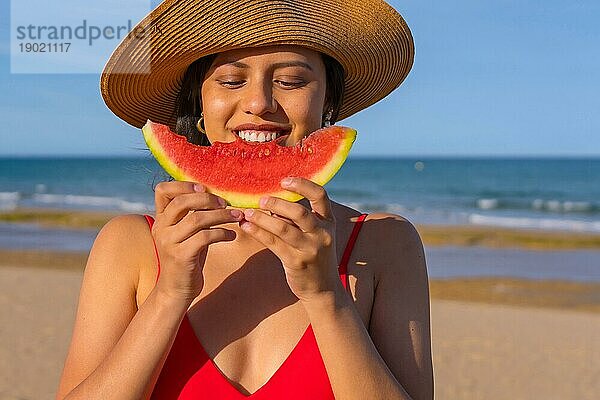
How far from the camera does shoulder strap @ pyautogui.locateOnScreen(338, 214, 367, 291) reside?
7.36 feet

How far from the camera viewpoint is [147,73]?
249 centimetres

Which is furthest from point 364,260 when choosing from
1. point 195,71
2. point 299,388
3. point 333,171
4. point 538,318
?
point 538,318

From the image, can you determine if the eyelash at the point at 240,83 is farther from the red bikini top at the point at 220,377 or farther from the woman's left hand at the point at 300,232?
the red bikini top at the point at 220,377

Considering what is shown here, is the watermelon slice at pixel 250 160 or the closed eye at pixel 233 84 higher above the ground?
the closed eye at pixel 233 84

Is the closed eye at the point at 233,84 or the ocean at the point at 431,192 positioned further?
the ocean at the point at 431,192

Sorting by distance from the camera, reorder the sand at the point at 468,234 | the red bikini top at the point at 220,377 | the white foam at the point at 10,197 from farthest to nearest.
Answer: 1. the white foam at the point at 10,197
2. the sand at the point at 468,234
3. the red bikini top at the point at 220,377

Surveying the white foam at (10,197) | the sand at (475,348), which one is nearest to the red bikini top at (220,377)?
the sand at (475,348)

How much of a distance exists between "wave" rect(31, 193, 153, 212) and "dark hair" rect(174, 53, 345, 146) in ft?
73.6

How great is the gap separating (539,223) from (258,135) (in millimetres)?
21004

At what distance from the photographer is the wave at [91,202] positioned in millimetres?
26147

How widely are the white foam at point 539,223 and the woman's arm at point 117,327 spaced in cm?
1962

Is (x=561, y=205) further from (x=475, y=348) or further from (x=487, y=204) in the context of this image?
(x=475, y=348)

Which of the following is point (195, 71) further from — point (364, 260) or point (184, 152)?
point (364, 260)

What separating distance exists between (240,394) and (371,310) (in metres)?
0.43
